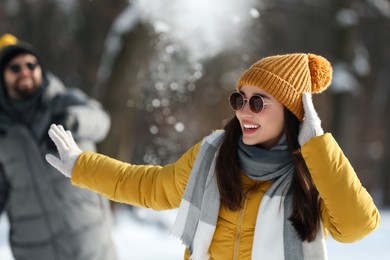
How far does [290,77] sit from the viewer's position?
2219 mm

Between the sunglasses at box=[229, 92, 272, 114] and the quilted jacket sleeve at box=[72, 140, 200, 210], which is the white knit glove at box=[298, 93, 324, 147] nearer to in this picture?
the sunglasses at box=[229, 92, 272, 114]

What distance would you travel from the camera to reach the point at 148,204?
2398 millimetres

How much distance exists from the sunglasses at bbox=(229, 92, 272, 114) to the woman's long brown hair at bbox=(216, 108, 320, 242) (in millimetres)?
100

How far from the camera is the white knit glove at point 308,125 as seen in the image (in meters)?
2.14

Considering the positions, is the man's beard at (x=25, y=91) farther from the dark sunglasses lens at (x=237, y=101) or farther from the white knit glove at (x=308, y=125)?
the white knit glove at (x=308, y=125)

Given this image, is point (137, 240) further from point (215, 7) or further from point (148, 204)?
point (148, 204)

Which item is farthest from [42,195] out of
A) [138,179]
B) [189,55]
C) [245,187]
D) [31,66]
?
[189,55]

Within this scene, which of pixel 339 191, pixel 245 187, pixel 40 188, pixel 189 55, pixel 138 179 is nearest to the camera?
pixel 339 191

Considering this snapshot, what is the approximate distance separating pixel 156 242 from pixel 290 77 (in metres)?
5.97

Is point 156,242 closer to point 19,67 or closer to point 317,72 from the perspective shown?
point 19,67

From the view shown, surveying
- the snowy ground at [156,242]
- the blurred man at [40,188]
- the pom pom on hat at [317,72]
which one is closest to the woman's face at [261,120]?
the pom pom on hat at [317,72]

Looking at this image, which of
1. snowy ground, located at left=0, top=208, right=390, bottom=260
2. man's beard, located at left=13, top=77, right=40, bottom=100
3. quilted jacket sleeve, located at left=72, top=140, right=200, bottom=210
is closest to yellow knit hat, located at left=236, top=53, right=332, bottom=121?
quilted jacket sleeve, located at left=72, top=140, right=200, bottom=210

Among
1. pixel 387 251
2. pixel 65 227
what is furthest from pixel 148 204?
pixel 387 251

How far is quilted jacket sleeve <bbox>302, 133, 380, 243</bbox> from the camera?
2031mm
